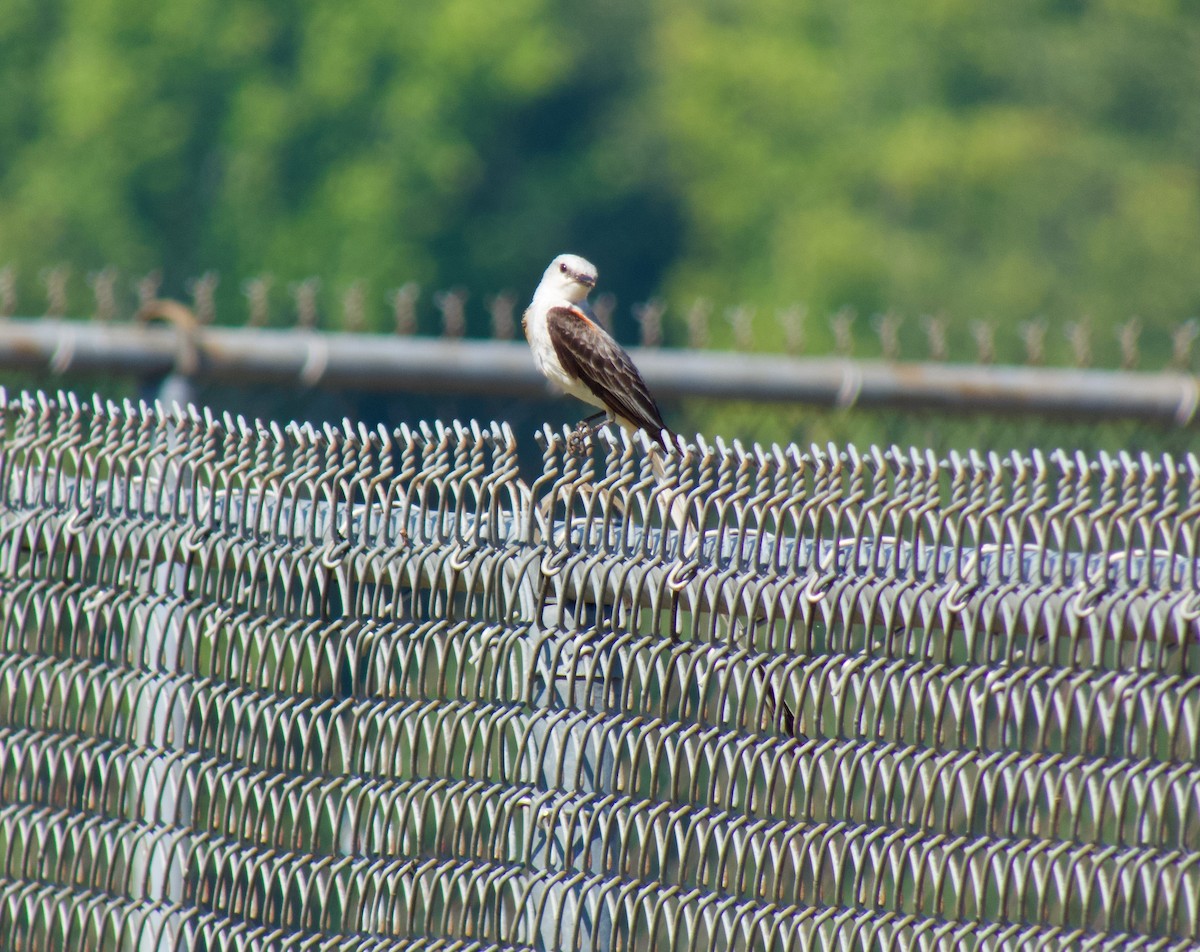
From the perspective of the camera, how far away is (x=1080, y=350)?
5.70 meters

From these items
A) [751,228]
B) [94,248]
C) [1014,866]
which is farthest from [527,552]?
[751,228]

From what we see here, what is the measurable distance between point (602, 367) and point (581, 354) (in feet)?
0.53

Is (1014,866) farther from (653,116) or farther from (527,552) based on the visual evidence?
(653,116)

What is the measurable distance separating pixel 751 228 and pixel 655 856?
56.4 m

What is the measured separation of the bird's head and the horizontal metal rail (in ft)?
3.32

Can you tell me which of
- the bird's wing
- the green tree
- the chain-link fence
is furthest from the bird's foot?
the green tree

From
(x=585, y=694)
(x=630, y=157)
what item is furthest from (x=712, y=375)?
(x=630, y=157)

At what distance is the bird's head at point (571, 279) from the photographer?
6898 millimetres

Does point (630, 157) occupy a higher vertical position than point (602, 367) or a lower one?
higher

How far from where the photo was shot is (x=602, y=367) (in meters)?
6.03

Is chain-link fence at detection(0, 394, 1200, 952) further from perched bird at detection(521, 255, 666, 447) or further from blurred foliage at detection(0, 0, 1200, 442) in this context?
blurred foliage at detection(0, 0, 1200, 442)

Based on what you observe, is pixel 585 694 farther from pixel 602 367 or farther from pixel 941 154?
pixel 941 154

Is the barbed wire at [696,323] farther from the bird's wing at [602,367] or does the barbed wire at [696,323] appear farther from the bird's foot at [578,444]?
the bird's foot at [578,444]

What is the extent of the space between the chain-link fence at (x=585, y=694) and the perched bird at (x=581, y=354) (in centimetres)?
181
